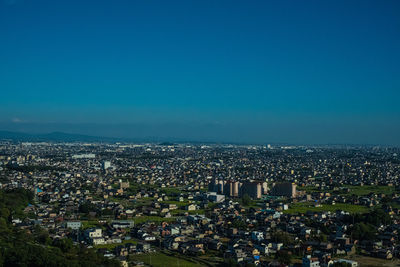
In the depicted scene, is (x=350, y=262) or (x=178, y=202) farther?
(x=178, y=202)

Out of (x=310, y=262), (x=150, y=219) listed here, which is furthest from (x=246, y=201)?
(x=310, y=262)

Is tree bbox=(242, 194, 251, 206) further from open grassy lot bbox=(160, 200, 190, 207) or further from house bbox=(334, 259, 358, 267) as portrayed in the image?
house bbox=(334, 259, 358, 267)

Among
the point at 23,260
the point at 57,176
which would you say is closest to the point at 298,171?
the point at 57,176

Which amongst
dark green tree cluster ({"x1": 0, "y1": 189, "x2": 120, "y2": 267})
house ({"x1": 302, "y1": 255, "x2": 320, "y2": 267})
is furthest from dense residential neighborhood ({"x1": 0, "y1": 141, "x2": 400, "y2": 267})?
dark green tree cluster ({"x1": 0, "y1": 189, "x2": 120, "y2": 267})

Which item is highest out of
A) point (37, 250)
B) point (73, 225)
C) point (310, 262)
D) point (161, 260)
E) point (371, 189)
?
point (371, 189)

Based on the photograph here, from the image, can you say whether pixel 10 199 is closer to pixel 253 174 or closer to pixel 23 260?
pixel 23 260

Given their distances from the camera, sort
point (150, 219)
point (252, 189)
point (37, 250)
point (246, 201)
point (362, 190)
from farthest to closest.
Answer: point (362, 190) → point (252, 189) → point (246, 201) → point (150, 219) → point (37, 250)

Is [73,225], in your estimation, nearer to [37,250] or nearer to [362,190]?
[37,250]
